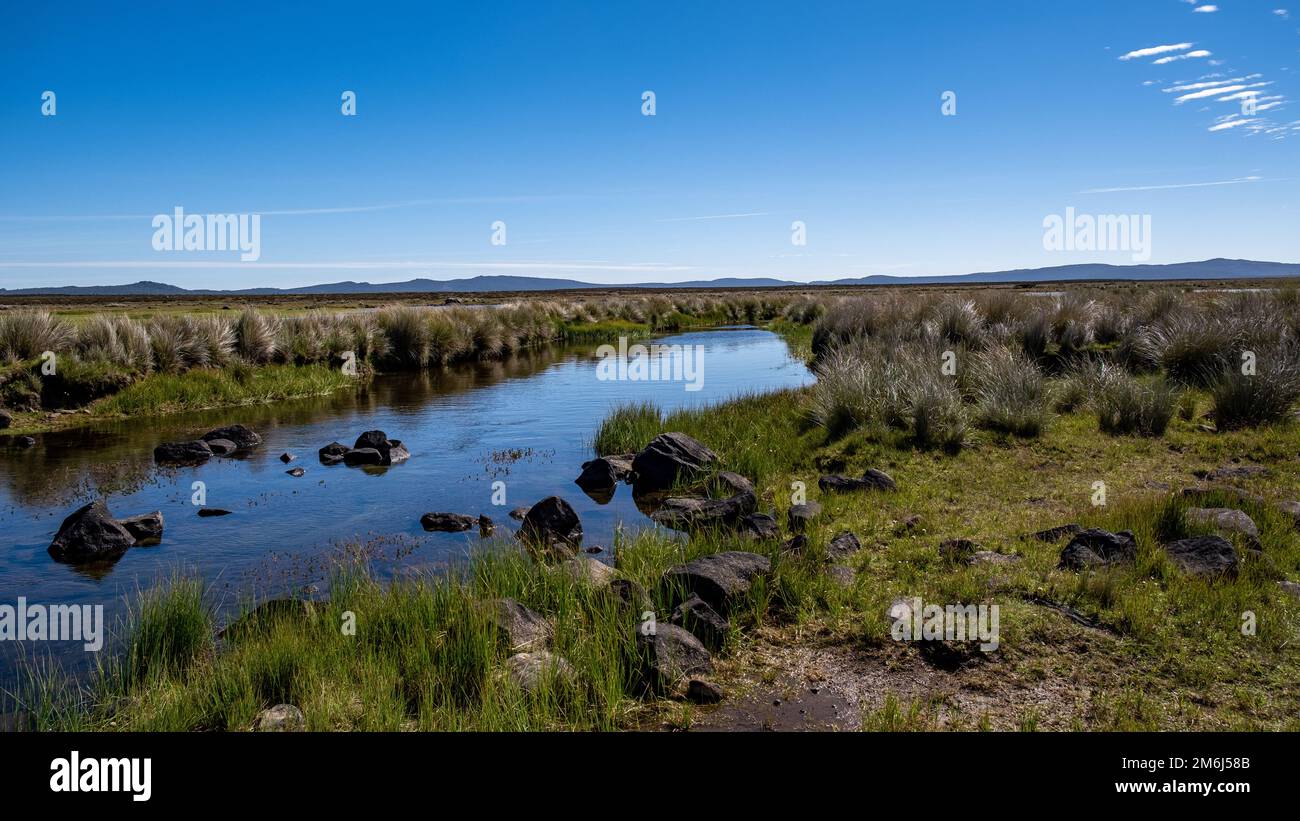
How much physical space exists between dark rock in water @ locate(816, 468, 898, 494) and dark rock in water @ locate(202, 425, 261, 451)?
11666mm

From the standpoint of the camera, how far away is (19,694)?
540cm

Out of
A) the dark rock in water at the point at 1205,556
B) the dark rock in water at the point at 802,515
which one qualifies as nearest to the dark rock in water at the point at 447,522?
the dark rock in water at the point at 802,515

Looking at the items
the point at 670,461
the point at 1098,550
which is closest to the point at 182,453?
the point at 670,461

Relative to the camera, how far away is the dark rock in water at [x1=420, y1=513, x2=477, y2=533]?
9.90 meters

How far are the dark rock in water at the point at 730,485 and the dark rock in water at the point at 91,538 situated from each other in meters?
7.56

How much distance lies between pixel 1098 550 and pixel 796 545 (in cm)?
274

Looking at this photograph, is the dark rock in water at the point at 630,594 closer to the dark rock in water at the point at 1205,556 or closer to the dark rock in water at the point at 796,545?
the dark rock in water at the point at 796,545

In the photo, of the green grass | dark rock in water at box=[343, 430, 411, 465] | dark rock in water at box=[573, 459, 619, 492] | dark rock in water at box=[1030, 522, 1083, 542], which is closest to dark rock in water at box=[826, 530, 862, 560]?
dark rock in water at box=[1030, 522, 1083, 542]

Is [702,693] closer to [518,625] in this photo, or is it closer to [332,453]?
[518,625]

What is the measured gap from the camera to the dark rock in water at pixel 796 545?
7.64m

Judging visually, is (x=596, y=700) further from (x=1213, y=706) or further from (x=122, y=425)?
(x=122, y=425)

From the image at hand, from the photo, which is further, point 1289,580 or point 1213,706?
point 1289,580
